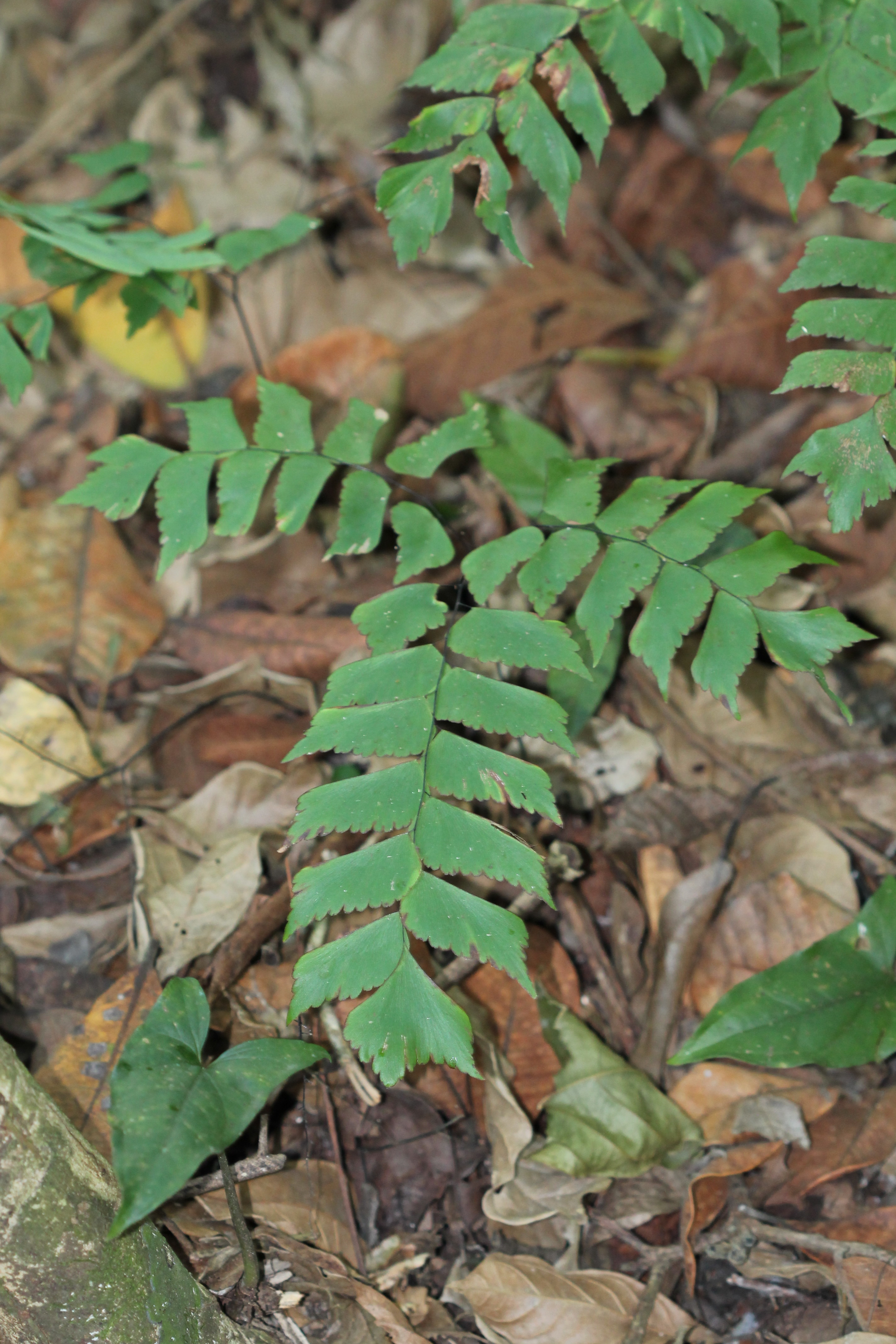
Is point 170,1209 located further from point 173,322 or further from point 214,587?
point 173,322

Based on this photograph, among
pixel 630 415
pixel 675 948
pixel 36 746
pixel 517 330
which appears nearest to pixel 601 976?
pixel 675 948

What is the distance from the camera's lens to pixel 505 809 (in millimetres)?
2100

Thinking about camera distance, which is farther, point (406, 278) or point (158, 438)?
point (406, 278)

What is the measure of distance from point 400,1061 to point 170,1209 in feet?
1.86

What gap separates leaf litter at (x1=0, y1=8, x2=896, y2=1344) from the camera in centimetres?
176

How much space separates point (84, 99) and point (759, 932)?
13.0ft

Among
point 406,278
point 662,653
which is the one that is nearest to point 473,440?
point 662,653

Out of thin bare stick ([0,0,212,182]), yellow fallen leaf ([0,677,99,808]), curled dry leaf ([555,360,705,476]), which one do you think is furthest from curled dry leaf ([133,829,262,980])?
thin bare stick ([0,0,212,182])

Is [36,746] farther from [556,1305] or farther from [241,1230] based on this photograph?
[556,1305]

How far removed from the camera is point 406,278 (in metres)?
3.56

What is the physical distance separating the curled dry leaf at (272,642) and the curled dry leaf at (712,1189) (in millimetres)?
1256

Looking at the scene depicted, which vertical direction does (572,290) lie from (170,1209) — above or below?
above

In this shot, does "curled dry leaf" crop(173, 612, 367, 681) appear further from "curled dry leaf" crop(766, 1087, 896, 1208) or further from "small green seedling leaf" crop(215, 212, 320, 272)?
"curled dry leaf" crop(766, 1087, 896, 1208)

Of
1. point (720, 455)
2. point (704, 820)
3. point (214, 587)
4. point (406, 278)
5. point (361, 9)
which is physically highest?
point (361, 9)
